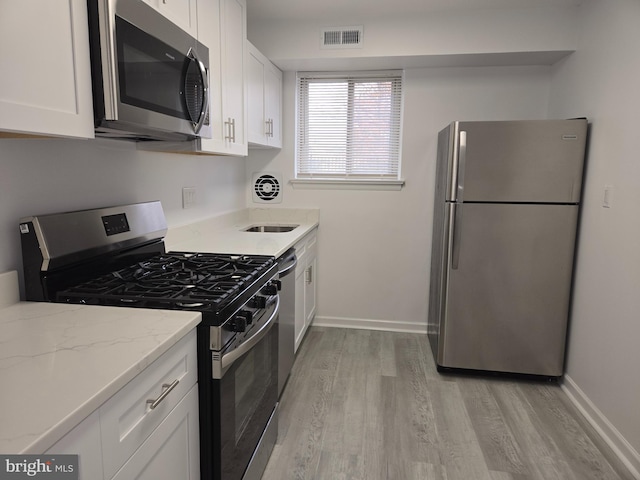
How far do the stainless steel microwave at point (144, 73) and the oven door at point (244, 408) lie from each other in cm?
80

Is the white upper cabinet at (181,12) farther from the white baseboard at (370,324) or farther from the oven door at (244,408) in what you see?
the white baseboard at (370,324)

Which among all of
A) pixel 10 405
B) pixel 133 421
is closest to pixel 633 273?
pixel 133 421

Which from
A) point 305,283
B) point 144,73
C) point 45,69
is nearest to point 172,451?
point 45,69

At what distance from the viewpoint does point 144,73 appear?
1.37 m

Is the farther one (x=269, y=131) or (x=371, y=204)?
(x=371, y=204)

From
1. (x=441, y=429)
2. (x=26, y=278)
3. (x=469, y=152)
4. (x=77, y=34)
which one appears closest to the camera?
(x=77, y=34)

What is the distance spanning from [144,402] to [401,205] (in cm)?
279

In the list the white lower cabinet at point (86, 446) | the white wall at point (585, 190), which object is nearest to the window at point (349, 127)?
the white wall at point (585, 190)

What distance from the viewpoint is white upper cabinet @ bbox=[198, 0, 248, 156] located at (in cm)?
195

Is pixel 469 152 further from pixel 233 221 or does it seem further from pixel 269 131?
pixel 233 221

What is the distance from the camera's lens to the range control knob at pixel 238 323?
135 cm

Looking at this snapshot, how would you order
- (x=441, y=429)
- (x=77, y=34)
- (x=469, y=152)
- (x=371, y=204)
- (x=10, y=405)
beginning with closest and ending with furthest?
(x=10, y=405) → (x=77, y=34) → (x=441, y=429) → (x=469, y=152) → (x=371, y=204)

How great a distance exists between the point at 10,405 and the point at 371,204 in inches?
118

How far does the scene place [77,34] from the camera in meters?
1.14
